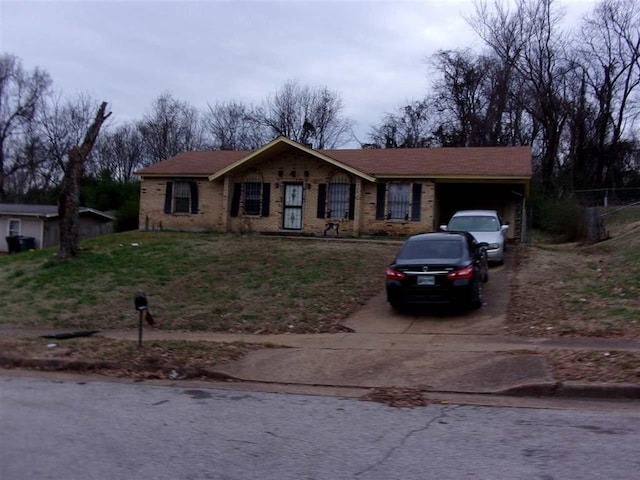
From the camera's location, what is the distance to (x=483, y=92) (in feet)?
145

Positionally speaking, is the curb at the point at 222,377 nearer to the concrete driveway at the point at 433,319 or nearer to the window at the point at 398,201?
the concrete driveway at the point at 433,319

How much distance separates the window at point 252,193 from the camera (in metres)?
24.6

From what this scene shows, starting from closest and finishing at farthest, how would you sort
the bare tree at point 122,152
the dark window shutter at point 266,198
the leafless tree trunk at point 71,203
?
1. the leafless tree trunk at point 71,203
2. the dark window shutter at point 266,198
3. the bare tree at point 122,152

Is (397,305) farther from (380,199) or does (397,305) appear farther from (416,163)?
(416,163)

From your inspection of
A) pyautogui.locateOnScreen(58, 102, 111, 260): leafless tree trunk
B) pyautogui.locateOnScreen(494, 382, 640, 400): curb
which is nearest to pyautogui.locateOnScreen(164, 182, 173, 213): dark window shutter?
pyautogui.locateOnScreen(58, 102, 111, 260): leafless tree trunk

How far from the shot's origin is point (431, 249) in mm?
11969

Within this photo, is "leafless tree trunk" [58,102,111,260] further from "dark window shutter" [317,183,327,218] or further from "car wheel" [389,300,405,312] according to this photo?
"car wheel" [389,300,405,312]

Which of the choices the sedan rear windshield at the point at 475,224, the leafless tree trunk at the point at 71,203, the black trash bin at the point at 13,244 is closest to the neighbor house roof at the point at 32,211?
the black trash bin at the point at 13,244

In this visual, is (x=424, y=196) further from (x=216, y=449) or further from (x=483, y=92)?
(x=483, y=92)

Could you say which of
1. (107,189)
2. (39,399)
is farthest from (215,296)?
(107,189)

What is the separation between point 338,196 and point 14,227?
70.3 feet

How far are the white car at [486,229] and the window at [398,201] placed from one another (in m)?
4.35

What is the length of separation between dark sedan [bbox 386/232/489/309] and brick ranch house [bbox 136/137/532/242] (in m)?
10.7

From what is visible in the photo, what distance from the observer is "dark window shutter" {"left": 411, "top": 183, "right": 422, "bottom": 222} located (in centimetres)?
2270
